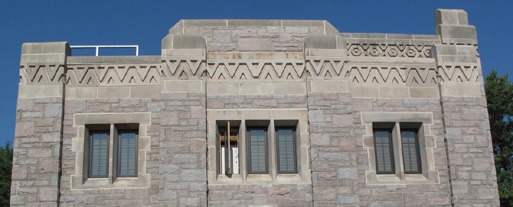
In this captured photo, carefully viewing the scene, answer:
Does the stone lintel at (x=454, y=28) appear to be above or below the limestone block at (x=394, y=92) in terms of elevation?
above

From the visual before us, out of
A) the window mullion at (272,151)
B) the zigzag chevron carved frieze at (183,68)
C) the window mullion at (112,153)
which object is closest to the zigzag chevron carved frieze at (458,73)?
the window mullion at (272,151)

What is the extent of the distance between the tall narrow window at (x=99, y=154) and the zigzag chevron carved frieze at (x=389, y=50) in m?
6.05

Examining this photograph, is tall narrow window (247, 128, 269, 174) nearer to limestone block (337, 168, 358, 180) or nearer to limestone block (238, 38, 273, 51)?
limestone block (337, 168, 358, 180)

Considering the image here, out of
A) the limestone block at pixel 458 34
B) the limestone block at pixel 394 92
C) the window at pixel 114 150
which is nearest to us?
the window at pixel 114 150

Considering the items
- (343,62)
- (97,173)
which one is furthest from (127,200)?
(343,62)

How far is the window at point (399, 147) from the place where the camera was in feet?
47.1

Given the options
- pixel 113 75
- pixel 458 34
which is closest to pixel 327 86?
pixel 458 34

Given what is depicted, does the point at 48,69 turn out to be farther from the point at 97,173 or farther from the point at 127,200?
the point at 127,200

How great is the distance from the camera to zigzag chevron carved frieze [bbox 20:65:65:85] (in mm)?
14414

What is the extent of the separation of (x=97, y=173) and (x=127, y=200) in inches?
41.4

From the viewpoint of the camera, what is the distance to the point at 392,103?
582 inches

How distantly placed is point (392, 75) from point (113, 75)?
650cm

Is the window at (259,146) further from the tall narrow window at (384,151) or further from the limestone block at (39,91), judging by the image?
the limestone block at (39,91)

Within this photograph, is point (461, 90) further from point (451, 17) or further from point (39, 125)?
point (39, 125)
